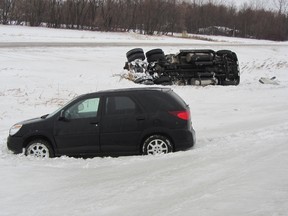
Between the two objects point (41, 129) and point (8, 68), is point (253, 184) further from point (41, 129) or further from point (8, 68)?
point (8, 68)

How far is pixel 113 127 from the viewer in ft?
27.8

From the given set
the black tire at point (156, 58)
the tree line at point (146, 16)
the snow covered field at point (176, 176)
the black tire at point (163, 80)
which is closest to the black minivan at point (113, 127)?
the snow covered field at point (176, 176)

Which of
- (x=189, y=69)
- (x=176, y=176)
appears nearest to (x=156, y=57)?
(x=189, y=69)

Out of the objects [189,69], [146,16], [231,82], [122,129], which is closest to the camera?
[122,129]

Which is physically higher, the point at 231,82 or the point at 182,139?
the point at 231,82

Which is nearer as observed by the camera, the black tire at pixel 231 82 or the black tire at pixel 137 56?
the black tire at pixel 231 82

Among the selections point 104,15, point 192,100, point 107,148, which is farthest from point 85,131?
point 104,15

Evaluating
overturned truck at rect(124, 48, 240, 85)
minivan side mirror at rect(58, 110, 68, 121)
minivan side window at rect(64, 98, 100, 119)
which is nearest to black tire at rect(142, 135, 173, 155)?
minivan side window at rect(64, 98, 100, 119)

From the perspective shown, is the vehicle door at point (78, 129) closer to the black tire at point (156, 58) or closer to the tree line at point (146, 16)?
the black tire at point (156, 58)

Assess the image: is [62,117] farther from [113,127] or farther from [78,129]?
[113,127]

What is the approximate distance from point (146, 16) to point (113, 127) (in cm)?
5291

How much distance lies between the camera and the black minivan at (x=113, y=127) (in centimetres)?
846

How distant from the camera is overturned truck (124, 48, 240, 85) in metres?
20.1

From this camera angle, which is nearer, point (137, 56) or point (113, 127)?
point (113, 127)
